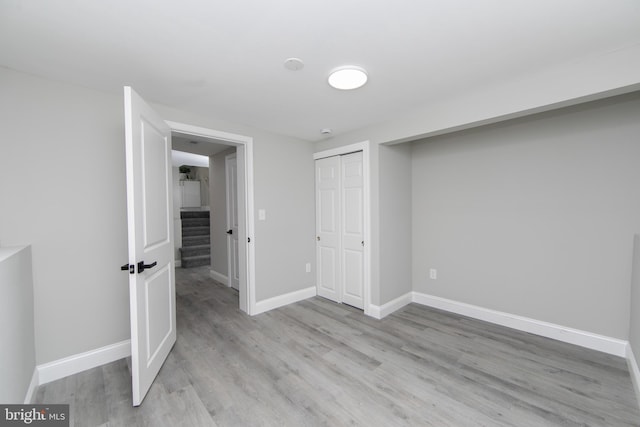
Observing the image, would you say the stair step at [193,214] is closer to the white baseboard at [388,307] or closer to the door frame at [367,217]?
the door frame at [367,217]

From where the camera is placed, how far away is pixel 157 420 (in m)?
1.61

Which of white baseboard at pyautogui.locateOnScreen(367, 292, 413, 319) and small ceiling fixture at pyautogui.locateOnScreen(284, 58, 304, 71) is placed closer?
small ceiling fixture at pyautogui.locateOnScreen(284, 58, 304, 71)

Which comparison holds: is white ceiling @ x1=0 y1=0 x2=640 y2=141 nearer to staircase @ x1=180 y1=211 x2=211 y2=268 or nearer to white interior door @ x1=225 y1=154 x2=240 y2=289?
white interior door @ x1=225 y1=154 x2=240 y2=289

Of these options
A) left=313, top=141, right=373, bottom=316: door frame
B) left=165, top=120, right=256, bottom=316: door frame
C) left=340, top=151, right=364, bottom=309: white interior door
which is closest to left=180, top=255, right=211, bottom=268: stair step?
left=165, top=120, right=256, bottom=316: door frame

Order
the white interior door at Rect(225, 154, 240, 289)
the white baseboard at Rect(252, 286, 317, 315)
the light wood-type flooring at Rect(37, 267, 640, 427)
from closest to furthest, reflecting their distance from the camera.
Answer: the light wood-type flooring at Rect(37, 267, 640, 427) → the white baseboard at Rect(252, 286, 317, 315) → the white interior door at Rect(225, 154, 240, 289)

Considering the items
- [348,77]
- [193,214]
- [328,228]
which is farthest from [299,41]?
[193,214]

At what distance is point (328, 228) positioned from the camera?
145 inches

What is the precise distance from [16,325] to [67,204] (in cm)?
90

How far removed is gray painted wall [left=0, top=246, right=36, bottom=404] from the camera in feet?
4.43

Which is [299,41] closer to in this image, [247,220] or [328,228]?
[247,220]

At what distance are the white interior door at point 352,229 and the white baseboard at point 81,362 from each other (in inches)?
94.6

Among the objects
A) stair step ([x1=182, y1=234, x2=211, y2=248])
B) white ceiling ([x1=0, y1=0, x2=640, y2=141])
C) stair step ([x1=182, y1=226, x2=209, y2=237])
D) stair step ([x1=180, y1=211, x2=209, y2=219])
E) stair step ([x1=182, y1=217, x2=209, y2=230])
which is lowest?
stair step ([x1=182, y1=234, x2=211, y2=248])

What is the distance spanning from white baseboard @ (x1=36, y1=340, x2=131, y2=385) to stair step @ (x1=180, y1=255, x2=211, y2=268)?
3616mm

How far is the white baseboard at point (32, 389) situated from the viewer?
1677 millimetres
